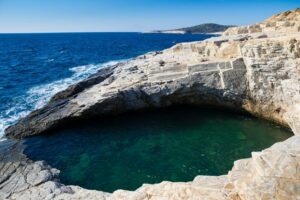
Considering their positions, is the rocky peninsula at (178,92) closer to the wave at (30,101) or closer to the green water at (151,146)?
the green water at (151,146)

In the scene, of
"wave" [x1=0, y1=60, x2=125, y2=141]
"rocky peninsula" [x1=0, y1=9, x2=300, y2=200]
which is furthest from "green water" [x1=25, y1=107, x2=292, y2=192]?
"wave" [x1=0, y1=60, x2=125, y2=141]

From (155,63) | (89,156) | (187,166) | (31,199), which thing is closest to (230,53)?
(155,63)

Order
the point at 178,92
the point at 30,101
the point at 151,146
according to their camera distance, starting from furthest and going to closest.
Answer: the point at 30,101 → the point at 178,92 → the point at 151,146

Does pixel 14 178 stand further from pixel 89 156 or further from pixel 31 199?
pixel 89 156

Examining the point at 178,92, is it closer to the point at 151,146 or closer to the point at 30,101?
the point at 151,146

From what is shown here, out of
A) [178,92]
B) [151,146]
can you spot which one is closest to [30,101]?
[178,92]

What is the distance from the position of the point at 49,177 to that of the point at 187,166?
8.35m

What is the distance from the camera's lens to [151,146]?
2228cm

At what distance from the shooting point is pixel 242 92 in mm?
26391

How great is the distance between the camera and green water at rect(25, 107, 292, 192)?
1864 centimetres

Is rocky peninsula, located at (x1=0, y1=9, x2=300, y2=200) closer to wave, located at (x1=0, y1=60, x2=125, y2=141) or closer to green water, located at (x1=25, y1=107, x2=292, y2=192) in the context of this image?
green water, located at (x1=25, y1=107, x2=292, y2=192)

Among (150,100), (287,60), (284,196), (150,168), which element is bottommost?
(150,168)

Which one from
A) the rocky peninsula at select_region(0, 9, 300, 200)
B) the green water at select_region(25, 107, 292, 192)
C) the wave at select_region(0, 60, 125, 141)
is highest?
the rocky peninsula at select_region(0, 9, 300, 200)

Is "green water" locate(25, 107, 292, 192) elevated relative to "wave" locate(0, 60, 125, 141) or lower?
lower
